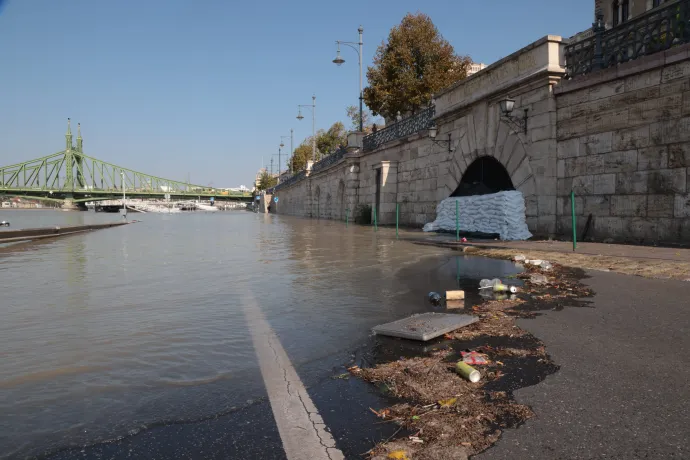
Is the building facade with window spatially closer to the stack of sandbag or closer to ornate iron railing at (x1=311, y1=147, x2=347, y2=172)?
the stack of sandbag

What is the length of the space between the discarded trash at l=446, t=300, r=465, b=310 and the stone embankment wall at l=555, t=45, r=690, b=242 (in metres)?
6.44

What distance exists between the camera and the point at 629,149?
34.4ft

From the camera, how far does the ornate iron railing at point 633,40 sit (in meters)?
9.68

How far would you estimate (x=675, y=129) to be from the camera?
957cm

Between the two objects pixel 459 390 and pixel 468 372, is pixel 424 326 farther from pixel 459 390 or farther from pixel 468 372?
pixel 459 390

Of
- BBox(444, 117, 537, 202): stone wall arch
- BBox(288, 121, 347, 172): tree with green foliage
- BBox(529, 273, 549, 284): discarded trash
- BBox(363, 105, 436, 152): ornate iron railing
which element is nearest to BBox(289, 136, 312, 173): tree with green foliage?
BBox(288, 121, 347, 172): tree with green foliage

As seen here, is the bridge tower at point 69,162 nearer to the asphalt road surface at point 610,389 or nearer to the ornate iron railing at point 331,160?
the ornate iron railing at point 331,160

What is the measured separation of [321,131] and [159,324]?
83.3 m

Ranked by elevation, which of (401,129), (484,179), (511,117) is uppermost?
(401,129)

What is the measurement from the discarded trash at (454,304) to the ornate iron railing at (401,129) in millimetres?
15406

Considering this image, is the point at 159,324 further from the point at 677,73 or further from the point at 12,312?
the point at 677,73

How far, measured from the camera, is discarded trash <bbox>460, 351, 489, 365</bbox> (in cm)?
343

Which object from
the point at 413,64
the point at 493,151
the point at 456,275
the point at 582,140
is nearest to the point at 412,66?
the point at 413,64

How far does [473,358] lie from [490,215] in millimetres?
11957
